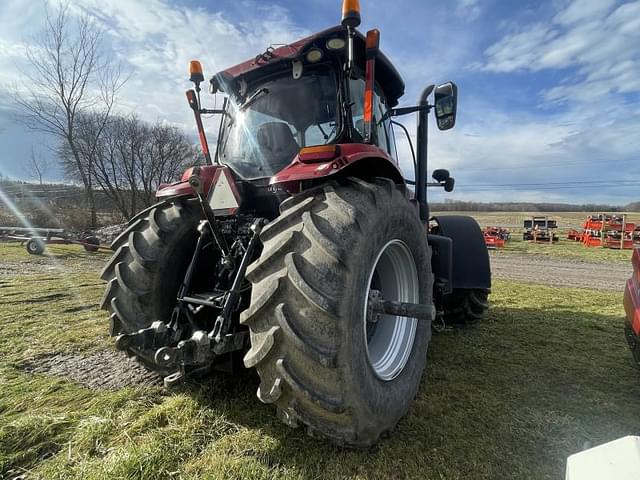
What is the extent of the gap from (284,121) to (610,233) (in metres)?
19.7

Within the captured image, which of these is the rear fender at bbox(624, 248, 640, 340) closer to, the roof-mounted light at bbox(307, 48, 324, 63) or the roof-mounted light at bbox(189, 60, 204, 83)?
the roof-mounted light at bbox(307, 48, 324, 63)

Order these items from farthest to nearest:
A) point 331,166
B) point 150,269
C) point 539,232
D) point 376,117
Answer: point 539,232, point 376,117, point 150,269, point 331,166

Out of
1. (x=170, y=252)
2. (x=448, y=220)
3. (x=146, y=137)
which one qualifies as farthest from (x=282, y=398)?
(x=146, y=137)

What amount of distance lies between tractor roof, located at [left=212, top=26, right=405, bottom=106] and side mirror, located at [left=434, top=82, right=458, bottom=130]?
0.35 metres

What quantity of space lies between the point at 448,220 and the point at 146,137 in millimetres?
24432

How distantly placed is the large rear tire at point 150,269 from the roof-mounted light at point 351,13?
1548 millimetres

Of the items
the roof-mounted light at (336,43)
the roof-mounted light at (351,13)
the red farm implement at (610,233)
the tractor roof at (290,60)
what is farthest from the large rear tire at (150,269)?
the red farm implement at (610,233)

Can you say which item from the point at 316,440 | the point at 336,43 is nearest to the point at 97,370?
the point at 316,440

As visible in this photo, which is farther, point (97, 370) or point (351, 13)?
point (97, 370)

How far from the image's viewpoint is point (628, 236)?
15961mm

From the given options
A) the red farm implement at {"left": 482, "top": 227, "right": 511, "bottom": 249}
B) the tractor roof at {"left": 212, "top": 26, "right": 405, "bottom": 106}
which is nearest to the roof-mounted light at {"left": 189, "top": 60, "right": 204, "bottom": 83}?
the tractor roof at {"left": 212, "top": 26, "right": 405, "bottom": 106}

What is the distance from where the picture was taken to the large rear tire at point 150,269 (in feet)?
7.39

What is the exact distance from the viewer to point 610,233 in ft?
54.4

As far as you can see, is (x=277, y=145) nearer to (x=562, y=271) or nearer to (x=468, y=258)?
(x=468, y=258)
